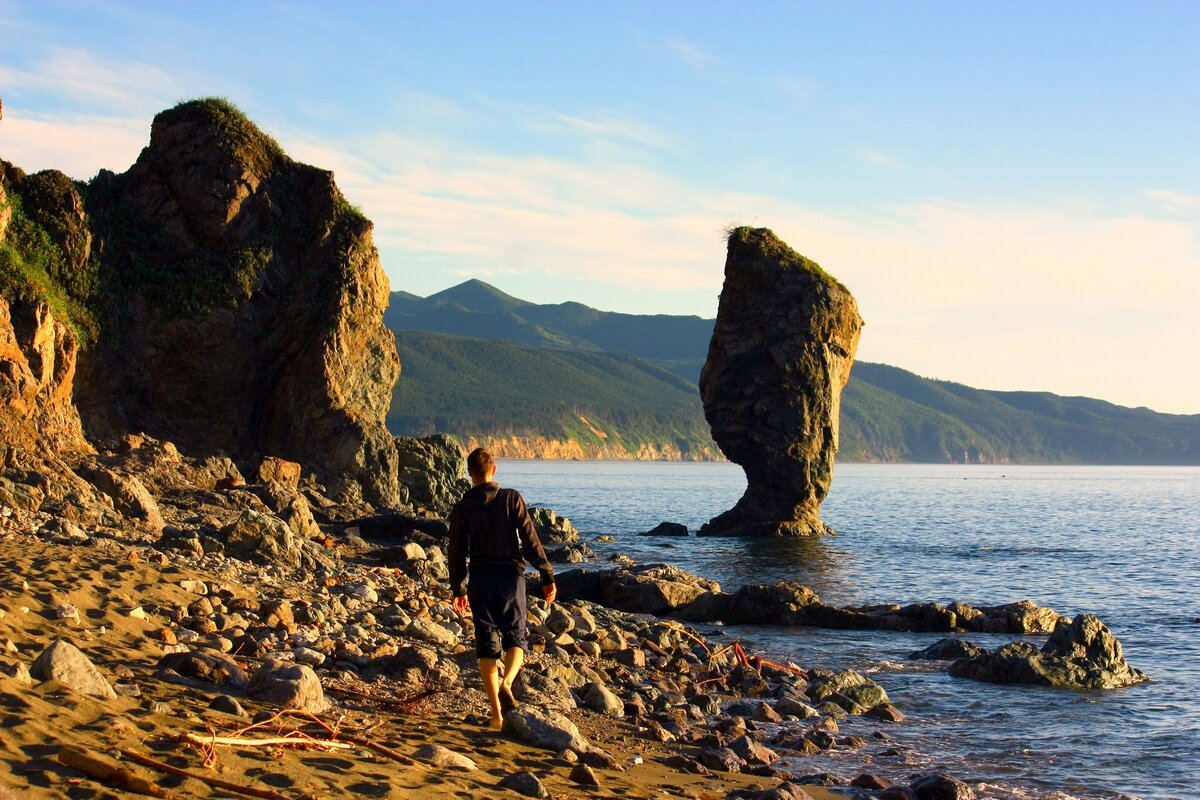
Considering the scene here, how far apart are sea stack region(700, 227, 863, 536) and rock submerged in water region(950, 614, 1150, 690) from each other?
1354 inches

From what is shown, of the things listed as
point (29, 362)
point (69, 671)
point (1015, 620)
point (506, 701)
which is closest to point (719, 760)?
point (506, 701)

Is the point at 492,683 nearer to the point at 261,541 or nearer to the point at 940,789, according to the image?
the point at 940,789

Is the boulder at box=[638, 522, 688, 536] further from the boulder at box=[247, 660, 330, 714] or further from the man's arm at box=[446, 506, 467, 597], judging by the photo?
the boulder at box=[247, 660, 330, 714]

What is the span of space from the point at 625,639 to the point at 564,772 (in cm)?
883

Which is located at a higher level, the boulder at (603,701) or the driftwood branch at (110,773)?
the driftwood branch at (110,773)

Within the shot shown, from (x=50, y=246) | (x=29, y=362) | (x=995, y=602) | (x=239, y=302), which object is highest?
(x=50, y=246)

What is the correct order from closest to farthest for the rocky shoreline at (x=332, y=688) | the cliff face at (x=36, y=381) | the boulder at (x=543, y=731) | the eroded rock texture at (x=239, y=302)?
the rocky shoreline at (x=332, y=688) < the boulder at (x=543, y=731) < the cliff face at (x=36, y=381) < the eroded rock texture at (x=239, y=302)

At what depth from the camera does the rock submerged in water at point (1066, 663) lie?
680 inches

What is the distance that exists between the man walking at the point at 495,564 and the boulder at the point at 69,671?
2942 mm

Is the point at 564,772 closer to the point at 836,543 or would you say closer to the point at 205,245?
the point at 205,245

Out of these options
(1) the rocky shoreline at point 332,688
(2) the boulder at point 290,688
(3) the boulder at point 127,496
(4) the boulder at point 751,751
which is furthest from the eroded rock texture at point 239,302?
(2) the boulder at point 290,688

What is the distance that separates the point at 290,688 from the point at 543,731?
220 cm

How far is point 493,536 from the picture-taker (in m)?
9.72

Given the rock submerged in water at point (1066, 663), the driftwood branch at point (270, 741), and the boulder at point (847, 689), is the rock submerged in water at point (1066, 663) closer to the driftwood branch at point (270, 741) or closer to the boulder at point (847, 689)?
the boulder at point (847, 689)
